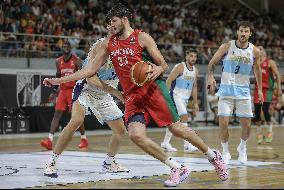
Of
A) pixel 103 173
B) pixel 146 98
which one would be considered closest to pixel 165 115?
pixel 146 98

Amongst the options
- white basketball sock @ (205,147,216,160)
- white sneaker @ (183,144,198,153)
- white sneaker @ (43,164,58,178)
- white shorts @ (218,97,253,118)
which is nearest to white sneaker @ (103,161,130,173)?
white sneaker @ (43,164,58,178)

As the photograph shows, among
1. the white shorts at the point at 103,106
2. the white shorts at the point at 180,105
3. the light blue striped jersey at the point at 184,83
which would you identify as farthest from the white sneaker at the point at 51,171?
the light blue striped jersey at the point at 184,83

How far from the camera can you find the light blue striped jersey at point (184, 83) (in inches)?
576

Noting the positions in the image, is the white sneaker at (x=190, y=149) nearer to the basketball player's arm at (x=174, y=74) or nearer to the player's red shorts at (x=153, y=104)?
the basketball player's arm at (x=174, y=74)

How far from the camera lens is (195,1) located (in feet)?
122

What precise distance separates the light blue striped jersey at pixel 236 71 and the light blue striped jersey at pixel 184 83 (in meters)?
3.38

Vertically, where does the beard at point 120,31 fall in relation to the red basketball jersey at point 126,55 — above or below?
above

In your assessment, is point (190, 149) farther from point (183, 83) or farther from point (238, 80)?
point (238, 80)

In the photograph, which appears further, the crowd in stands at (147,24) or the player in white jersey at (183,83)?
the crowd in stands at (147,24)

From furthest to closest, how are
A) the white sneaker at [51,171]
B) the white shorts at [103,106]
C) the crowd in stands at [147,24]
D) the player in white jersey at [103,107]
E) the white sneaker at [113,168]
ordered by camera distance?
the crowd in stands at [147,24]
the white shorts at [103,106]
the white sneaker at [113,168]
the player in white jersey at [103,107]
the white sneaker at [51,171]

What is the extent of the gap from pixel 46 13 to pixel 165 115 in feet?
57.1

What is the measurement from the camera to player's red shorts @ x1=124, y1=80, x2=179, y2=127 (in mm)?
7629

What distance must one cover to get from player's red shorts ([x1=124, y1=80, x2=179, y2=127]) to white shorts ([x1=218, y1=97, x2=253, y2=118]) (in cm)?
363

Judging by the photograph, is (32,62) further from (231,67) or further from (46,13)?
(231,67)
